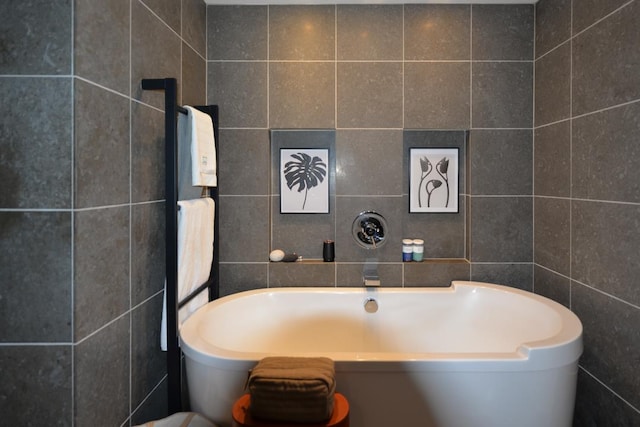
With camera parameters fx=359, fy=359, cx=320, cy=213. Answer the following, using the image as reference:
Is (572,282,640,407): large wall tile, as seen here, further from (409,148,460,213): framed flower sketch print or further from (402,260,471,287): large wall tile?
(409,148,460,213): framed flower sketch print

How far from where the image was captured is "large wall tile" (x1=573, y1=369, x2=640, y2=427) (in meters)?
1.56

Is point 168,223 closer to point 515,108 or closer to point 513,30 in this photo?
point 515,108

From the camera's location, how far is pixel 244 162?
2295mm

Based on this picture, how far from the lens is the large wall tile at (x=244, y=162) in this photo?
2.28 metres

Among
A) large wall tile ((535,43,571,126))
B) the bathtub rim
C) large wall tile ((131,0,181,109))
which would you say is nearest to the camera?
the bathtub rim

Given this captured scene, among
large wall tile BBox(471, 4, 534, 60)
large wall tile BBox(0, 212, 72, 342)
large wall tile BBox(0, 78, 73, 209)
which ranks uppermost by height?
large wall tile BBox(471, 4, 534, 60)

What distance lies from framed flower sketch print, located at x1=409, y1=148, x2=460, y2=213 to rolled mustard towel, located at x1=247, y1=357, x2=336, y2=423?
1.65m

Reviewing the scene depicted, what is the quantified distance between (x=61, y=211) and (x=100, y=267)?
0.80ft

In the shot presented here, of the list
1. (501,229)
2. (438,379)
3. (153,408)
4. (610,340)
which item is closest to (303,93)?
(501,229)

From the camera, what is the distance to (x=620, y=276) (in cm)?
159

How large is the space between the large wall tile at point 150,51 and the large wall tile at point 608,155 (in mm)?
2074

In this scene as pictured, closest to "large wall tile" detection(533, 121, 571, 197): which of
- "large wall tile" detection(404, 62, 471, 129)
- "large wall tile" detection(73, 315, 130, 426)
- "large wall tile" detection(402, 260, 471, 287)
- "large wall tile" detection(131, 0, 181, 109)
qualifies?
"large wall tile" detection(404, 62, 471, 129)

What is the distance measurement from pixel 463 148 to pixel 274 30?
146 centimetres

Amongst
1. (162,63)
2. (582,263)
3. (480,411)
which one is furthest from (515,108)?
(162,63)
